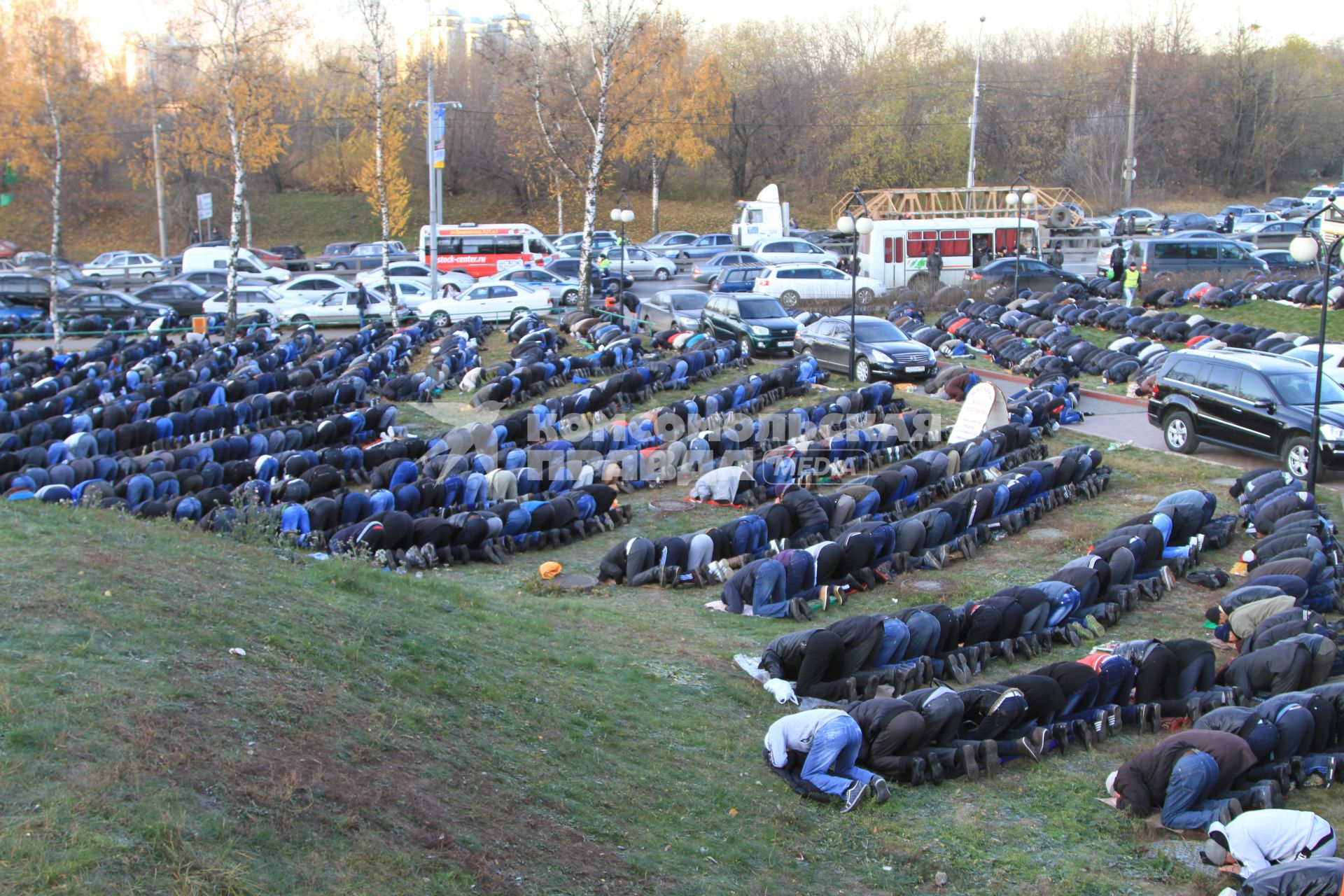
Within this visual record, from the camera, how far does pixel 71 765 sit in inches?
227

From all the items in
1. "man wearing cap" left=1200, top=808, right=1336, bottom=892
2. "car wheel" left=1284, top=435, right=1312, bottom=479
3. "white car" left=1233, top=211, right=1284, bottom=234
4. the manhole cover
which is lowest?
the manhole cover

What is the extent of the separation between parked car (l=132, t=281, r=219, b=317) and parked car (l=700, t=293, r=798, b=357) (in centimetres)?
1779

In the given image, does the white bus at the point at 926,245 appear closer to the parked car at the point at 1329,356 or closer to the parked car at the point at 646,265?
the parked car at the point at 646,265

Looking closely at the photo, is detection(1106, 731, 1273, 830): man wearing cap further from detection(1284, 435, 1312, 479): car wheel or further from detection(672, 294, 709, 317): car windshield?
detection(672, 294, 709, 317): car windshield

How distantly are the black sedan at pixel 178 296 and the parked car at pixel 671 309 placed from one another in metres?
15.0

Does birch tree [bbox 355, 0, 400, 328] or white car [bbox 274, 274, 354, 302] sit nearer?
birch tree [bbox 355, 0, 400, 328]

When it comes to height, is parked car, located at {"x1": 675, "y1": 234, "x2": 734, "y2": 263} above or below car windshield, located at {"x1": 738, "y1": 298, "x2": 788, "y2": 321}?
above

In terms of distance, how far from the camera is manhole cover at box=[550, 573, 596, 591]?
12930 mm

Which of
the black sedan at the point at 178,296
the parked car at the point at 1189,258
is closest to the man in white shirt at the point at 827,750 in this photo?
the parked car at the point at 1189,258

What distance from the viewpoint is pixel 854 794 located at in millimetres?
7961

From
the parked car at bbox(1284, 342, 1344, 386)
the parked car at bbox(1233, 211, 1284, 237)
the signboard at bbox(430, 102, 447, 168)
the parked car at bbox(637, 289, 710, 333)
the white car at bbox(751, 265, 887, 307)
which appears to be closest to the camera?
the parked car at bbox(1284, 342, 1344, 386)

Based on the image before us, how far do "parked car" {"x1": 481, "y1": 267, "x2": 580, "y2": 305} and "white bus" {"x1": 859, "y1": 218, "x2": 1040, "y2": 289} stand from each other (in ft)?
31.3

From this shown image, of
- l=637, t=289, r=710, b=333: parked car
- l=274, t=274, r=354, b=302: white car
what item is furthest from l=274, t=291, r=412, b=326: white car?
l=637, t=289, r=710, b=333: parked car

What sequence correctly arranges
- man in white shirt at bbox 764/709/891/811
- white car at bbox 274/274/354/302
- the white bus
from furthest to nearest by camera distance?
the white bus < white car at bbox 274/274/354/302 < man in white shirt at bbox 764/709/891/811
